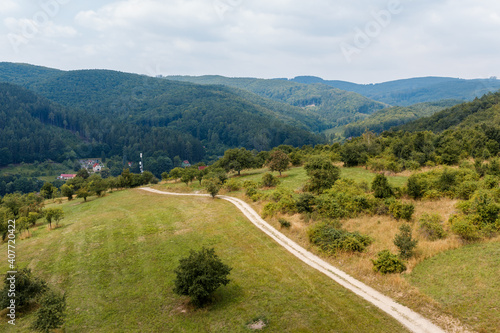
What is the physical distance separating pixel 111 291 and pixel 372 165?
162ft

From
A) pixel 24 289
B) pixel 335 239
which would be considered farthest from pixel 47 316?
pixel 335 239

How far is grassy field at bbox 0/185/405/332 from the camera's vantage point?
600 inches

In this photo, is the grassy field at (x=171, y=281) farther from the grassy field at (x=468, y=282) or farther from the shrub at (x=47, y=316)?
the grassy field at (x=468, y=282)

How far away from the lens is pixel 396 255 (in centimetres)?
1922

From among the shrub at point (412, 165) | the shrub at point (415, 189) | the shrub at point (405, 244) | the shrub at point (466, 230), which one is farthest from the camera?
the shrub at point (412, 165)

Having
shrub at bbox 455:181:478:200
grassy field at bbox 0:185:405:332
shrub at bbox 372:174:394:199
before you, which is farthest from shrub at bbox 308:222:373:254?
shrub at bbox 455:181:478:200

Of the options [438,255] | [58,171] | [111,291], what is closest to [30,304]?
[111,291]

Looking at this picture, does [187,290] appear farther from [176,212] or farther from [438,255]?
[176,212]

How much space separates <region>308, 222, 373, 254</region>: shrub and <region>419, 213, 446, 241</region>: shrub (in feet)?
14.5

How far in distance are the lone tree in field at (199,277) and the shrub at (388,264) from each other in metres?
10.3

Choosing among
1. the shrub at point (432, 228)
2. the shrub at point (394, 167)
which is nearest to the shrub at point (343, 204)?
the shrub at point (432, 228)

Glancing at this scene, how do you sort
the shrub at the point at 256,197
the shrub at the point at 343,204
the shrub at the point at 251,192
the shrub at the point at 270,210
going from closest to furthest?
the shrub at the point at 343,204 < the shrub at the point at 270,210 < the shrub at the point at 256,197 < the shrub at the point at 251,192

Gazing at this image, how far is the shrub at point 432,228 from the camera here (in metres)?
22.0

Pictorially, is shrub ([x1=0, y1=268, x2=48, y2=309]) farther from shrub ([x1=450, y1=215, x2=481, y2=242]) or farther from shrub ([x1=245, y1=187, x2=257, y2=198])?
shrub ([x1=245, y1=187, x2=257, y2=198])
